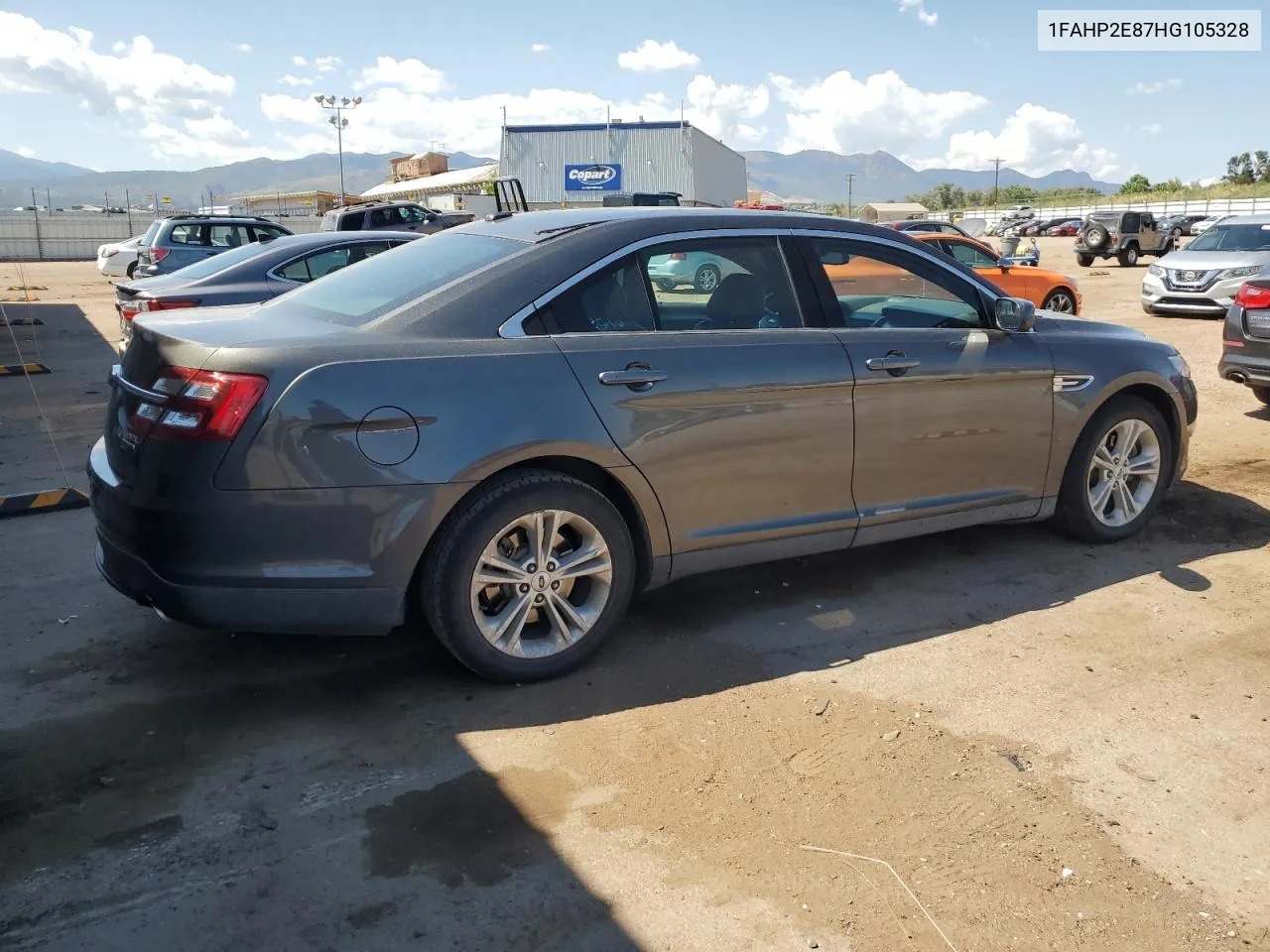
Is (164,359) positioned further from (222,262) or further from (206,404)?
(222,262)

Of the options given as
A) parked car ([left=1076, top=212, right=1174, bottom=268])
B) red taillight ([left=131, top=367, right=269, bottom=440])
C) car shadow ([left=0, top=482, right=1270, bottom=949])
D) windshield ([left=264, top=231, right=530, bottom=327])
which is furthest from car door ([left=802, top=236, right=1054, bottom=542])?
parked car ([left=1076, top=212, right=1174, bottom=268])

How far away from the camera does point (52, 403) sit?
9.62m

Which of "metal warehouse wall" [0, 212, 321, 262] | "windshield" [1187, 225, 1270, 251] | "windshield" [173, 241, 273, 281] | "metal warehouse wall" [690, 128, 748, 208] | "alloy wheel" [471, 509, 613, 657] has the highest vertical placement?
"metal warehouse wall" [690, 128, 748, 208]

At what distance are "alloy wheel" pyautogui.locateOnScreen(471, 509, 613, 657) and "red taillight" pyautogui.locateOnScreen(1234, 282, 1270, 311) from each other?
21.8ft

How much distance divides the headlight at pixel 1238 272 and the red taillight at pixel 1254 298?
912 centimetres

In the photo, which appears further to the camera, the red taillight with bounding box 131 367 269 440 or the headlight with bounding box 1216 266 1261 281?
the headlight with bounding box 1216 266 1261 281

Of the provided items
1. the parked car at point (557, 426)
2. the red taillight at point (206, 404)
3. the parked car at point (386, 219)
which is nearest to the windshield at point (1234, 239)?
the parked car at point (557, 426)

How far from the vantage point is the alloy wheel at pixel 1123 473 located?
5.31 metres

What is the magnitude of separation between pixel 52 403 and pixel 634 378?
788cm

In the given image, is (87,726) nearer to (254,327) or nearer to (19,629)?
(19,629)

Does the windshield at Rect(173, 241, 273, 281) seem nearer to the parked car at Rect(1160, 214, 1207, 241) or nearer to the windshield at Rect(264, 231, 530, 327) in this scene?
the windshield at Rect(264, 231, 530, 327)

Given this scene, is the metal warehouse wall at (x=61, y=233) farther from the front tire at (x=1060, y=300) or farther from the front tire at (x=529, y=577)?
the front tire at (x=529, y=577)

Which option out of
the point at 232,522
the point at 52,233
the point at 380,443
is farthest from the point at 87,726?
the point at 52,233

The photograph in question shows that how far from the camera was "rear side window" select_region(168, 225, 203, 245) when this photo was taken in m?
18.2
